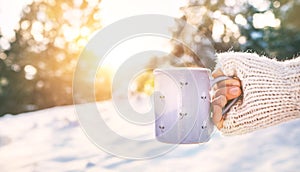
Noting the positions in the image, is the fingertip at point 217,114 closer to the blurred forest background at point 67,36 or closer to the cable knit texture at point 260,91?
the cable knit texture at point 260,91

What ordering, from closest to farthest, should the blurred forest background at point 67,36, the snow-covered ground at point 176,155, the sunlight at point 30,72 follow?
the snow-covered ground at point 176,155 < the blurred forest background at point 67,36 < the sunlight at point 30,72

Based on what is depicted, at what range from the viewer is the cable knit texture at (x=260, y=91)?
519 mm

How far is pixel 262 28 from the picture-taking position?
2.55 m

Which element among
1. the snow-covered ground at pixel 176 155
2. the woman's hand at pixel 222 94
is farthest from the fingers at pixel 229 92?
the snow-covered ground at pixel 176 155

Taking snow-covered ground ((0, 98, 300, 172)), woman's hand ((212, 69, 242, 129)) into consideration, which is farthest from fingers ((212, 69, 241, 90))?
snow-covered ground ((0, 98, 300, 172))

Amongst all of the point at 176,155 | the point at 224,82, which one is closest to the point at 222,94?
the point at 224,82

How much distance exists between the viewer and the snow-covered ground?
2.71 feet

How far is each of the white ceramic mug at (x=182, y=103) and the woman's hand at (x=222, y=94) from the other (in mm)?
29

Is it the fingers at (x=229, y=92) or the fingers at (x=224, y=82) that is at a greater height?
the fingers at (x=224, y=82)

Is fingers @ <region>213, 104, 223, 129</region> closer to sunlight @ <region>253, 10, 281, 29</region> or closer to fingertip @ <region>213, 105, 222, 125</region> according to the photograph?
fingertip @ <region>213, 105, 222, 125</region>

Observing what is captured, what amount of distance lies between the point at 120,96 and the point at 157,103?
19 centimetres

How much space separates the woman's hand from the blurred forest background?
1.74 meters

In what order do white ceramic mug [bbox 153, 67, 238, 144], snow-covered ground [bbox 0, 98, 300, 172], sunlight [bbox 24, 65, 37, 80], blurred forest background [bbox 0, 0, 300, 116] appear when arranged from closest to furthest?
white ceramic mug [bbox 153, 67, 238, 144], snow-covered ground [bbox 0, 98, 300, 172], blurred forest background [bbox 0, 0, 300, 116], sunlight [bbox 24, 65, 37, 80]

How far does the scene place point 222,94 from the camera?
Answer: 494mm
